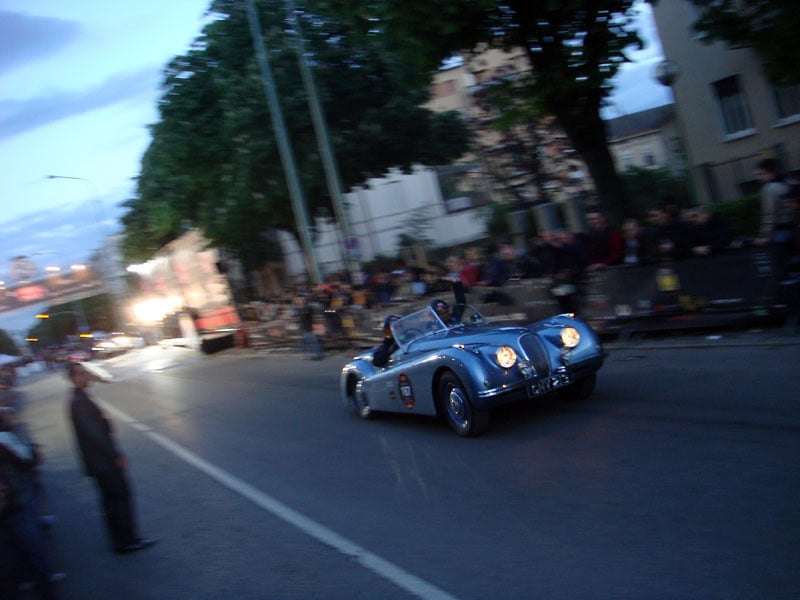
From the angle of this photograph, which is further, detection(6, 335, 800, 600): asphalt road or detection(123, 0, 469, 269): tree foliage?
detection(123, 0, 469, 269): tree foliage

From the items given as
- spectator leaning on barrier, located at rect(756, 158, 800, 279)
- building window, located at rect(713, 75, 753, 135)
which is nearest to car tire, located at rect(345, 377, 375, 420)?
spectator leaning on barrier, located at rect(756, 158, 800, 279)

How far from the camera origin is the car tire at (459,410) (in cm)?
810

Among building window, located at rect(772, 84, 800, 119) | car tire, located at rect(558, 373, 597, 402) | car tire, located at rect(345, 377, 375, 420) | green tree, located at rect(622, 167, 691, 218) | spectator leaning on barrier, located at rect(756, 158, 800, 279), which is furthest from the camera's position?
green tree, located at rect(622, 167, 691, 218)

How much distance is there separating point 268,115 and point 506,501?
69.4 ft

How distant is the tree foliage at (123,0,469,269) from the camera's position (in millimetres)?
25359

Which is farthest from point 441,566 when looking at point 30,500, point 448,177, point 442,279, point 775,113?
point 448,177

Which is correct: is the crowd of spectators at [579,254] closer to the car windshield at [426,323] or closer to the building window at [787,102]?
the car windshield at [426,323]

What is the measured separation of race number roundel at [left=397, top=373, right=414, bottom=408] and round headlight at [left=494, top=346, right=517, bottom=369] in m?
1.40

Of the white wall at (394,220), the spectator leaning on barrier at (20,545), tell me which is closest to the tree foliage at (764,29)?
the spectator leaning on barrier at (20,545)

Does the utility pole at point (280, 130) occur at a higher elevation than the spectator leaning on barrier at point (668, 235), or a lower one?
higher

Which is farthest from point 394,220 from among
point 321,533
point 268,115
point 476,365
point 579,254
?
point 321,533

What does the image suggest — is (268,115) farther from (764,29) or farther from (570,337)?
(570,337)

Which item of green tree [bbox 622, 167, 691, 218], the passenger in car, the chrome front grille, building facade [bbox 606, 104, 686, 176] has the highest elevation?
building facade [bbox 606, 104, 686, 176]

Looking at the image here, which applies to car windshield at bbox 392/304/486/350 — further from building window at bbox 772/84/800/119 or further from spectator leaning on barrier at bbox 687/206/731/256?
building window at bbox 772/84/800/119
